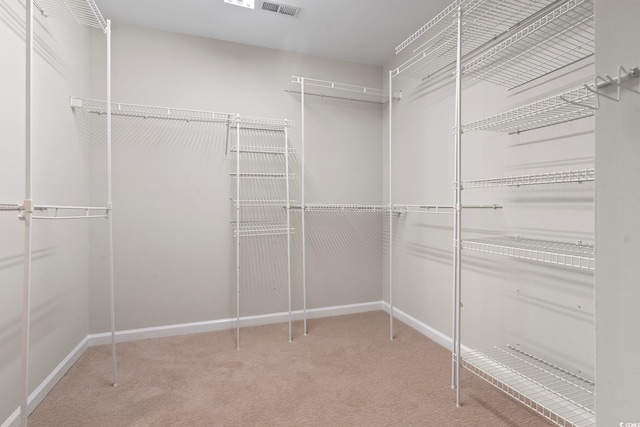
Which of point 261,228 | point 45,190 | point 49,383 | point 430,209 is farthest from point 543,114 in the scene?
point 49,383

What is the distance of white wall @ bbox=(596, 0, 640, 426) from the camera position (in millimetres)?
888

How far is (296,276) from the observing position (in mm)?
3057

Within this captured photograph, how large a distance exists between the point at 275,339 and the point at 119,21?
2.82m

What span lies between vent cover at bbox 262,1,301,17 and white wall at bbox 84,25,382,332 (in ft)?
1.87

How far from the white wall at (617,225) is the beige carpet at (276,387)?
0.84m

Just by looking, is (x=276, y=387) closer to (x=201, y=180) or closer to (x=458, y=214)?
(x=458, y=214)

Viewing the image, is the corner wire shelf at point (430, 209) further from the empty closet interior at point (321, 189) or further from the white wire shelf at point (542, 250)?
the white wire shelf at point (542, 250)

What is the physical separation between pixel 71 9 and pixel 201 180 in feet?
4.46

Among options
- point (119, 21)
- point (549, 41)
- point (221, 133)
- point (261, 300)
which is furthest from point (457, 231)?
point (119, 21)

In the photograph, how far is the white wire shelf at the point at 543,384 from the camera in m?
1.39

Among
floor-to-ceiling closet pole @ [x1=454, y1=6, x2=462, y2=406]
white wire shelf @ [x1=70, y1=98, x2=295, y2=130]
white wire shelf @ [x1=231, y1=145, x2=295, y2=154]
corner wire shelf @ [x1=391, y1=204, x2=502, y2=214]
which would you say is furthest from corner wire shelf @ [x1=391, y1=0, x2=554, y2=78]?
white wire shelf @ [x1=231, y1=145, x2=295, y2=154]

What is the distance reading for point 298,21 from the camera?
247 cm

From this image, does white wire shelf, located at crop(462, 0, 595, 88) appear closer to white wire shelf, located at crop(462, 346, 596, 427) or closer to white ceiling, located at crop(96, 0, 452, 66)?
white ceiling, located at crop(96, 0, 452, 66)

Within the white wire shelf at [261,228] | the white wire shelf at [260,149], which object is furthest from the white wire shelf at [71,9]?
the white wire shelf at [261,228]
